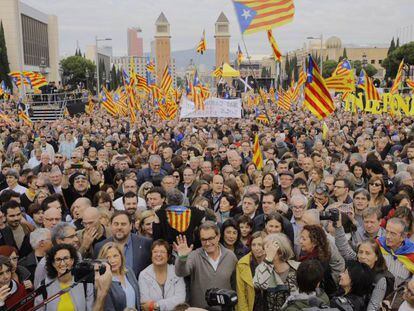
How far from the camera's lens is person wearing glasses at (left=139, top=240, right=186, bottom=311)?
15.1 feet

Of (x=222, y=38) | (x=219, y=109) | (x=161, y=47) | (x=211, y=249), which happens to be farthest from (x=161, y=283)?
(x=222, y=38)

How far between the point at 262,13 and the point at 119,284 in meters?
6.78

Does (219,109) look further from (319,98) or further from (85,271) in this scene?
(85,271)

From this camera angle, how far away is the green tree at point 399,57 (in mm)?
57688

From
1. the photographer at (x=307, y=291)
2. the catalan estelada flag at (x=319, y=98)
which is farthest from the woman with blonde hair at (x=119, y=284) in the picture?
the catalan estelada flag at (x=319, y=98)

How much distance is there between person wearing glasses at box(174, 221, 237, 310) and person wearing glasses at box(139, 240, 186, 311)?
130 millimetres

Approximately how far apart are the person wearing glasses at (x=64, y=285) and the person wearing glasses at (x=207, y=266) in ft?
3.02

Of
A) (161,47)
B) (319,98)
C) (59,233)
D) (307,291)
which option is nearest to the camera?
(307,291)

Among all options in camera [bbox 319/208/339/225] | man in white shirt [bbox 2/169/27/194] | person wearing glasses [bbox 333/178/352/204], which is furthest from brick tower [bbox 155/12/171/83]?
camera [bbox 319/208/339/225]

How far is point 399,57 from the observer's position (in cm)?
5975

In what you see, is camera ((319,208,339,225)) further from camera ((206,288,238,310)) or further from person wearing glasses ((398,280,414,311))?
camera ((206,288,238,310))

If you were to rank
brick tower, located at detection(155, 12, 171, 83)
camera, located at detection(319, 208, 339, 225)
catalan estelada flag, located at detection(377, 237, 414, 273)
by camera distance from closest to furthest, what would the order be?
catalan estelada flag, located at detection(377, 237, 414, 273), camera, located at detection(319, 208, 339, 225), brick tower, located at detection(155, 12, 171, 83)

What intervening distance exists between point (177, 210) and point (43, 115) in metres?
27.5

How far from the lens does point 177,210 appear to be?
5410 mm
